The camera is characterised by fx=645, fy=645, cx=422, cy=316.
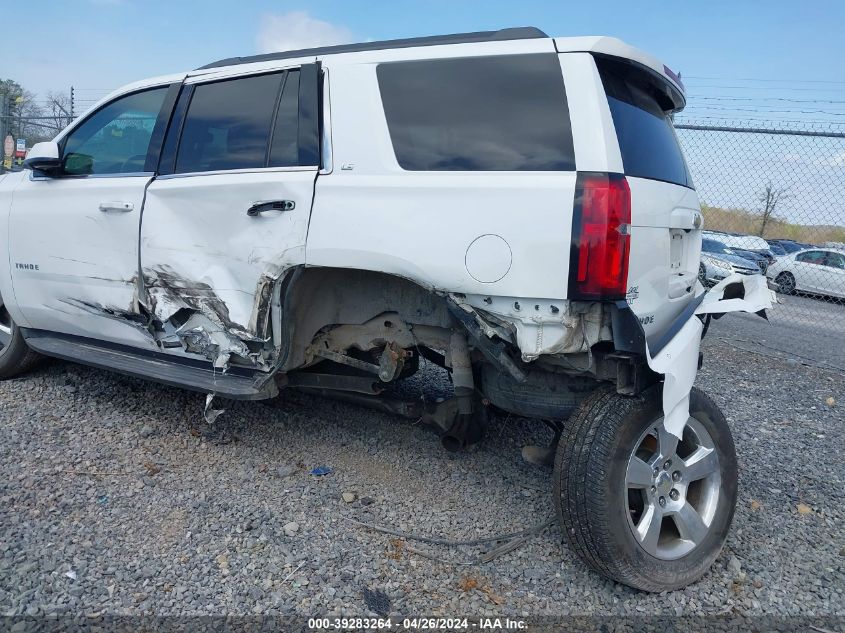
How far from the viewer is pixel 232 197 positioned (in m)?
3.14

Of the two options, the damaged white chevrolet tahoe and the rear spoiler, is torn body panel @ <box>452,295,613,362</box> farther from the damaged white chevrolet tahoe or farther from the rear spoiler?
the rear spoiler

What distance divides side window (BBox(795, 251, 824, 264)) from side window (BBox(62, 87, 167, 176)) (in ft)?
50.0

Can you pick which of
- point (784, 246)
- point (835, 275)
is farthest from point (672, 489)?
point (784, 246)

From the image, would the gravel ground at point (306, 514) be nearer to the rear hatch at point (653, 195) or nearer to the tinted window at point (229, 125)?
the rear hatch at point (653, 195)

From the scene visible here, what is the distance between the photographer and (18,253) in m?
4.13

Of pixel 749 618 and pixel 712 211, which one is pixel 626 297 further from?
pixel 712 211

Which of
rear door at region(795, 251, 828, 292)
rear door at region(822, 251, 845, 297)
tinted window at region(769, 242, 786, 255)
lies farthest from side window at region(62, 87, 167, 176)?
tinted window at region(769, 242, 786, 255)

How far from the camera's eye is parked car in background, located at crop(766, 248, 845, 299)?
44.6ft

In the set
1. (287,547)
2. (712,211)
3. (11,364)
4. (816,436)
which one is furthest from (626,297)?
(712,211)

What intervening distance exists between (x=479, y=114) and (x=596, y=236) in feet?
2.41

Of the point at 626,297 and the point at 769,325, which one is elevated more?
the point at 626,297

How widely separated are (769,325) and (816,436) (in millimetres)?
5654

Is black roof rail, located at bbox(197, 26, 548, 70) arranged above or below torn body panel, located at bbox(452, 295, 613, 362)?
above

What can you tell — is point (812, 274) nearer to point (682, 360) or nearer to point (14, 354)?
point (682, 360)
